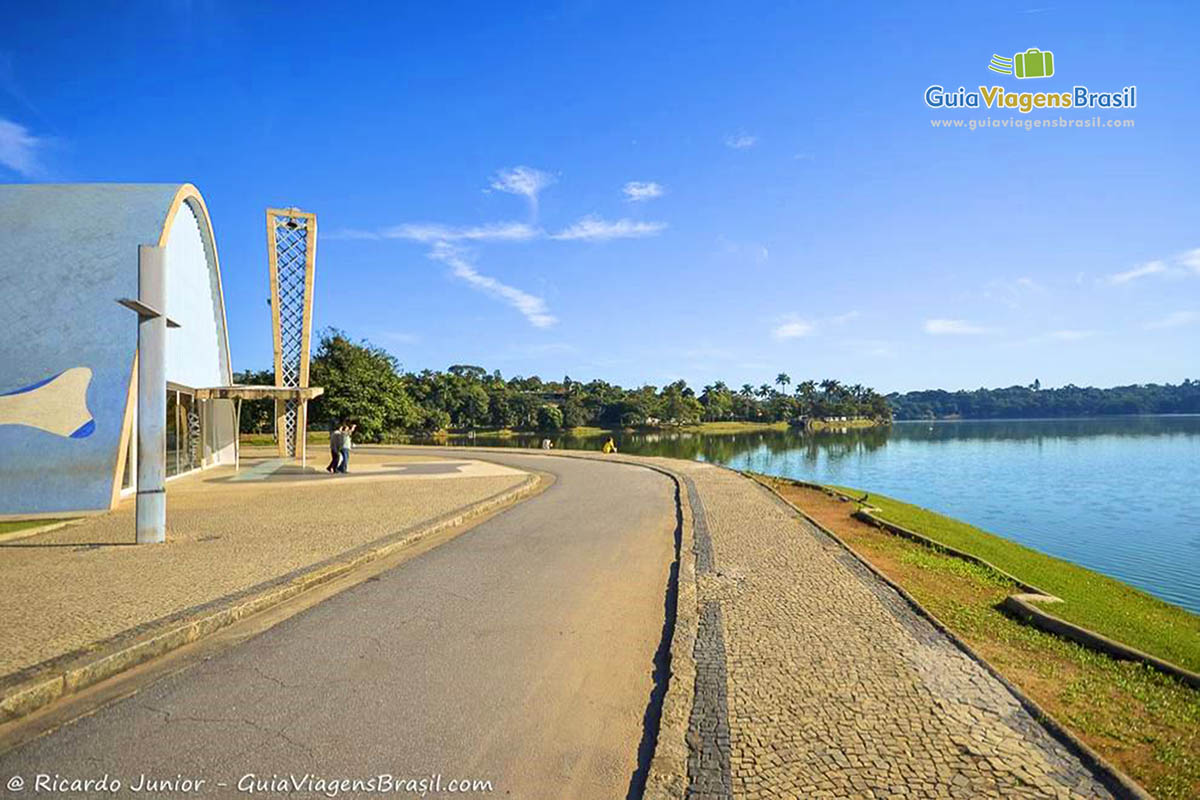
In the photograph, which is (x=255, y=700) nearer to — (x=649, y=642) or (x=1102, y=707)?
(x=649, y=642)

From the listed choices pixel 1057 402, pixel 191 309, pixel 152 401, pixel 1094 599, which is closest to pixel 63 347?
pixel 152 401

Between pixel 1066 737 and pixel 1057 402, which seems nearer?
pixel 1066 737

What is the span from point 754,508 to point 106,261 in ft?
46.9

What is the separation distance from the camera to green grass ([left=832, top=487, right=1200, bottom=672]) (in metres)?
7.18

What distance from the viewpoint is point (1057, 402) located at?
6575 inches

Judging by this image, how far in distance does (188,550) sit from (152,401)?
7.27 ft

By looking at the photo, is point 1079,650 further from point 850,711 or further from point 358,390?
point 358,390

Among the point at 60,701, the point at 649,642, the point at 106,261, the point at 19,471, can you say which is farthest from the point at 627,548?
the point at 106,261

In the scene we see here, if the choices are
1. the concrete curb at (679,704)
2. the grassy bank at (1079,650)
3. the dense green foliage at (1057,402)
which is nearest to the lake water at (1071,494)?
the grassy bank at (1079,650)

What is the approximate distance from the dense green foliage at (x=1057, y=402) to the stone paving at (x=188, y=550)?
6773 inches

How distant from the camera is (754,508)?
1338 cm

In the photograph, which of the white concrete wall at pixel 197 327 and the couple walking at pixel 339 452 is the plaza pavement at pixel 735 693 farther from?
the couple walking at pixel 339 452

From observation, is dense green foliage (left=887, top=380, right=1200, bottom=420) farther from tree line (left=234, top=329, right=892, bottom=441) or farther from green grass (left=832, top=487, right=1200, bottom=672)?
green grass (left=832, top=487, right=1200, bottom=672)

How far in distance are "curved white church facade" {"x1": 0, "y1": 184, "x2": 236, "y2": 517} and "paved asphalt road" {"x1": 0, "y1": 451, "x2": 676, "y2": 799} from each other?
8.39 metres
